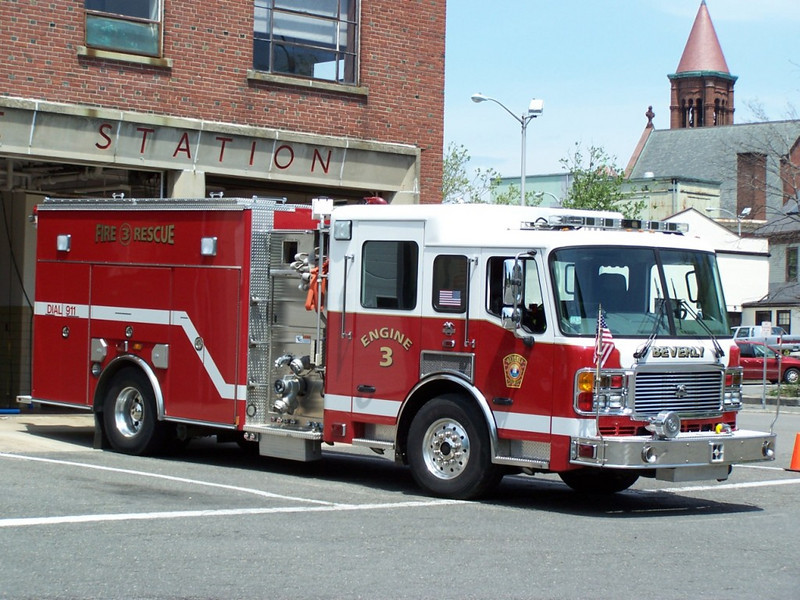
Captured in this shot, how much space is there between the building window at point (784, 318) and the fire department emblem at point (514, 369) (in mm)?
61766

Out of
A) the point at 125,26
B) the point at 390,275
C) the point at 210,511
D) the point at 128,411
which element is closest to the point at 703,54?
the point at 125,26

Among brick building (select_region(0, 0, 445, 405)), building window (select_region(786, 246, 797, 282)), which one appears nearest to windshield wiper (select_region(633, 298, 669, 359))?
brick building (select_region(0, 0, 445, 405))

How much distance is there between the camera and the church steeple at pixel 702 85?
455 ft

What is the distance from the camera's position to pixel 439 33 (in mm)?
21641

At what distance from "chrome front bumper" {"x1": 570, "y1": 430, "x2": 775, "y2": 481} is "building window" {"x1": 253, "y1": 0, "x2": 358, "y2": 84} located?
11078 mm

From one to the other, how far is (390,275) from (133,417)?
4.09 m

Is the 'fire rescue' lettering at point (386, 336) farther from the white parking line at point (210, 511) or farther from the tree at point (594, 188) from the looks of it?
the tree at point (594, 188)

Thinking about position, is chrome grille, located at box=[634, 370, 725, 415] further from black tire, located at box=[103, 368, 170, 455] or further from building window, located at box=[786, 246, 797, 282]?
building window, located at box=[786, 246, 797, 282]

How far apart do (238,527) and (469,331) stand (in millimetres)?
3009

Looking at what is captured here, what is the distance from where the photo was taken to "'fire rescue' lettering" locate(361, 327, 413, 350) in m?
12.0

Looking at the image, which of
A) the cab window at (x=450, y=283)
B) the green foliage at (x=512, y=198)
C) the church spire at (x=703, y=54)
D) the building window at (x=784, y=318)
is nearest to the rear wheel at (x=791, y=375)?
the green foliage at (x=512, y=198)

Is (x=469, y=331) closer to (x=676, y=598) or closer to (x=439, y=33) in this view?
(x=676, y=598)

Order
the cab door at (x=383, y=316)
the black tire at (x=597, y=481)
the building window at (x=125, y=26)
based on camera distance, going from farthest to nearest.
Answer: the building window at (x=125, y=26)
the black tire at (x=597, y=481)
the cab door at (x=383, y=316)

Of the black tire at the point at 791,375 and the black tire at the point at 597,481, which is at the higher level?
the black tire at the point at 597,481
